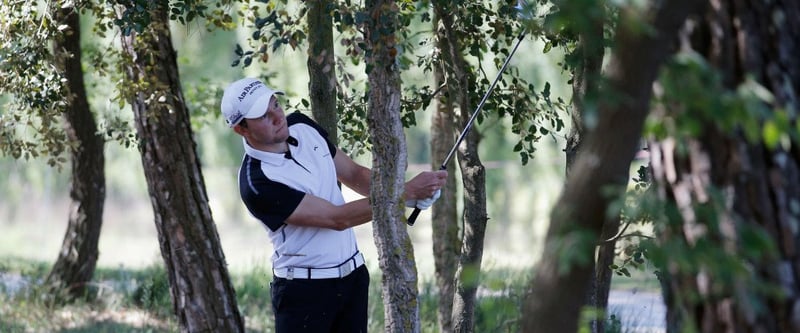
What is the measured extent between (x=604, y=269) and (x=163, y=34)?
9.52ft


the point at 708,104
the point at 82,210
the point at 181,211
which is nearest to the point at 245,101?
the point at 181,211

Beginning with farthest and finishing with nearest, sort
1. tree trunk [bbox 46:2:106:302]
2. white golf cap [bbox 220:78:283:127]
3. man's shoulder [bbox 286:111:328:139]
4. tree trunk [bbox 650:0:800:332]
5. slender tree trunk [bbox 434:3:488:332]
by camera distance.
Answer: tree trunk [bbox 46:2:106:302] → slender tree trunk [bbox 434:3:488:332] → man's shoulder [bbox 286:111:328:139] → white golf cap [bbox 220:78:283:127] → tree trunk [bbox 650:0:800:332]

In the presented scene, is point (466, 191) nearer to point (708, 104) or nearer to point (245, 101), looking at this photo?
point (245, 101)

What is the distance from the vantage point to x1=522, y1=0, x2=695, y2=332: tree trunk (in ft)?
8.99

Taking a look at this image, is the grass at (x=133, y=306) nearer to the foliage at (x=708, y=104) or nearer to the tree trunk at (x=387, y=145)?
the tree trunk at (x=387, y=145)

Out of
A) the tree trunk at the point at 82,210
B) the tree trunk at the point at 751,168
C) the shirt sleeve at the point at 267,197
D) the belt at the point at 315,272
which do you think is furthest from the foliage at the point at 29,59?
the tree trunk at the point at 751,168

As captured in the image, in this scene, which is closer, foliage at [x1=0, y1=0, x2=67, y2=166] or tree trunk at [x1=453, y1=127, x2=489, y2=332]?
tree trunk at [x1=453, y1=127, x2=489, y2=332]

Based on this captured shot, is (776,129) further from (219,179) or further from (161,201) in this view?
(219,179)

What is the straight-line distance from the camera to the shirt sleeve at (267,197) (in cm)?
517

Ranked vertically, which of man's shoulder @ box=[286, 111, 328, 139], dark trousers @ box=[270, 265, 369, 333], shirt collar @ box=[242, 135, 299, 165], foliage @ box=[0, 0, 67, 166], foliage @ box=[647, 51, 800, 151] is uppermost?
foliage @ box=[0, 0, 67, 166]

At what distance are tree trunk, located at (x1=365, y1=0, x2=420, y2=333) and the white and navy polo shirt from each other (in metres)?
0.73

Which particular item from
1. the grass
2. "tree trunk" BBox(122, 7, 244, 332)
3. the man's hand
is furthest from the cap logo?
the grass

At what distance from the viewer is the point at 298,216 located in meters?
5.16

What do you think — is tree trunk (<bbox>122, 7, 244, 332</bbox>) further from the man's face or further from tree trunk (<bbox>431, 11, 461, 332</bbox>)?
the man's face
